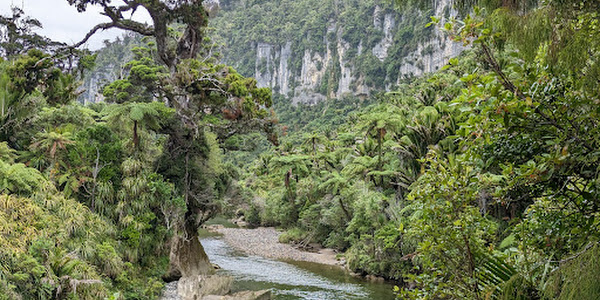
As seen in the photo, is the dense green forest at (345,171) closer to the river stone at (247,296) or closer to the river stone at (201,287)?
the river stone at (201,287)

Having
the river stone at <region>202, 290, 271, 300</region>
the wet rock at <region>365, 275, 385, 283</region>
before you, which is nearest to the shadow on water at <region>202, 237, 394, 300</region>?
the wet rock at <region>365, 275, 385, 283</region>

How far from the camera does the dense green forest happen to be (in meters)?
2.61

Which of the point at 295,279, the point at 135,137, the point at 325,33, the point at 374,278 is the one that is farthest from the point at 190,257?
the point at 325,33

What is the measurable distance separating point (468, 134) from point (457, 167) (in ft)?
2.86

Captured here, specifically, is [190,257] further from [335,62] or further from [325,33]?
[325,33]

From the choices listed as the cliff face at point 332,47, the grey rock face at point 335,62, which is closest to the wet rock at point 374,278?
the cliff face at point 332,47

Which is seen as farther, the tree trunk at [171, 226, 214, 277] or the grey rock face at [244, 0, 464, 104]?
the grey rock face at [244, 0, 464, 104]

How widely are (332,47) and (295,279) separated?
276 ft

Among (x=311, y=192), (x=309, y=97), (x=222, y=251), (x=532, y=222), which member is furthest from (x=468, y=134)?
(x=309, y=97)

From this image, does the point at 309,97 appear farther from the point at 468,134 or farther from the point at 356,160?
the point at 468,134

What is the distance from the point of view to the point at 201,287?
13859 mm

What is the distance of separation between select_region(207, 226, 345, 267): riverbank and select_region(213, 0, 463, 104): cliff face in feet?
136

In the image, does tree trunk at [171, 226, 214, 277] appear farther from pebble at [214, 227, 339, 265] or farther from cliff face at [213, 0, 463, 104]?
cliff face at [213, 0, 463, 104]

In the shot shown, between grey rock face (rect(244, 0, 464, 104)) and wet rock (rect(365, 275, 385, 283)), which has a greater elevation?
grey rock face (rect(244, 0, 464, 104))
